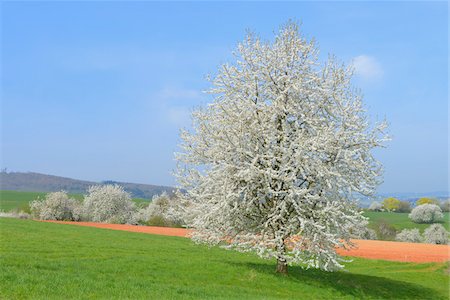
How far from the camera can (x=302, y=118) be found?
80.9 feet

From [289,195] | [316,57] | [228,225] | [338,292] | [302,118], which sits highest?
[316,57]

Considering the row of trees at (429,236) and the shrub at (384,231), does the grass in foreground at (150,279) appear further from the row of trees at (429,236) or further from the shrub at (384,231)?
the shrub at (384,231)

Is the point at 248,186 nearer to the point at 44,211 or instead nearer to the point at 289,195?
the point at 289,195

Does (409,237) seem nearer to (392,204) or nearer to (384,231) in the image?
(384,231)

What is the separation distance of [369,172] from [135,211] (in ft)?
238

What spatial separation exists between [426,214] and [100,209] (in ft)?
243

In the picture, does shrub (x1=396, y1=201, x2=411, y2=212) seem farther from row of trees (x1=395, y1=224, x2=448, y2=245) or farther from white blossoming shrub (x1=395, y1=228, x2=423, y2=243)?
white blossoming shrub (x1=395, y1=228, x2=423, y2=243)

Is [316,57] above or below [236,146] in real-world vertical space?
above

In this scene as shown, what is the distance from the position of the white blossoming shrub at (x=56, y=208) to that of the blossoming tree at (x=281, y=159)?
6485 centimetres

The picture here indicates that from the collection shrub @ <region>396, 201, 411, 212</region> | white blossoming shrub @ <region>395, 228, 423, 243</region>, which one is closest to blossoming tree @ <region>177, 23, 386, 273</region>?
white blossoming shrub @ <region>395, 228, 423, 243</region>

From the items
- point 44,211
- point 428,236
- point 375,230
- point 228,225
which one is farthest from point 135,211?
point 228,225

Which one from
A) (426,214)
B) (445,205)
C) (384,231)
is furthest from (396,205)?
(384,231)

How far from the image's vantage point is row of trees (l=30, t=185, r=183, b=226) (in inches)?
3366

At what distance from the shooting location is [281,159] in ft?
78.1
